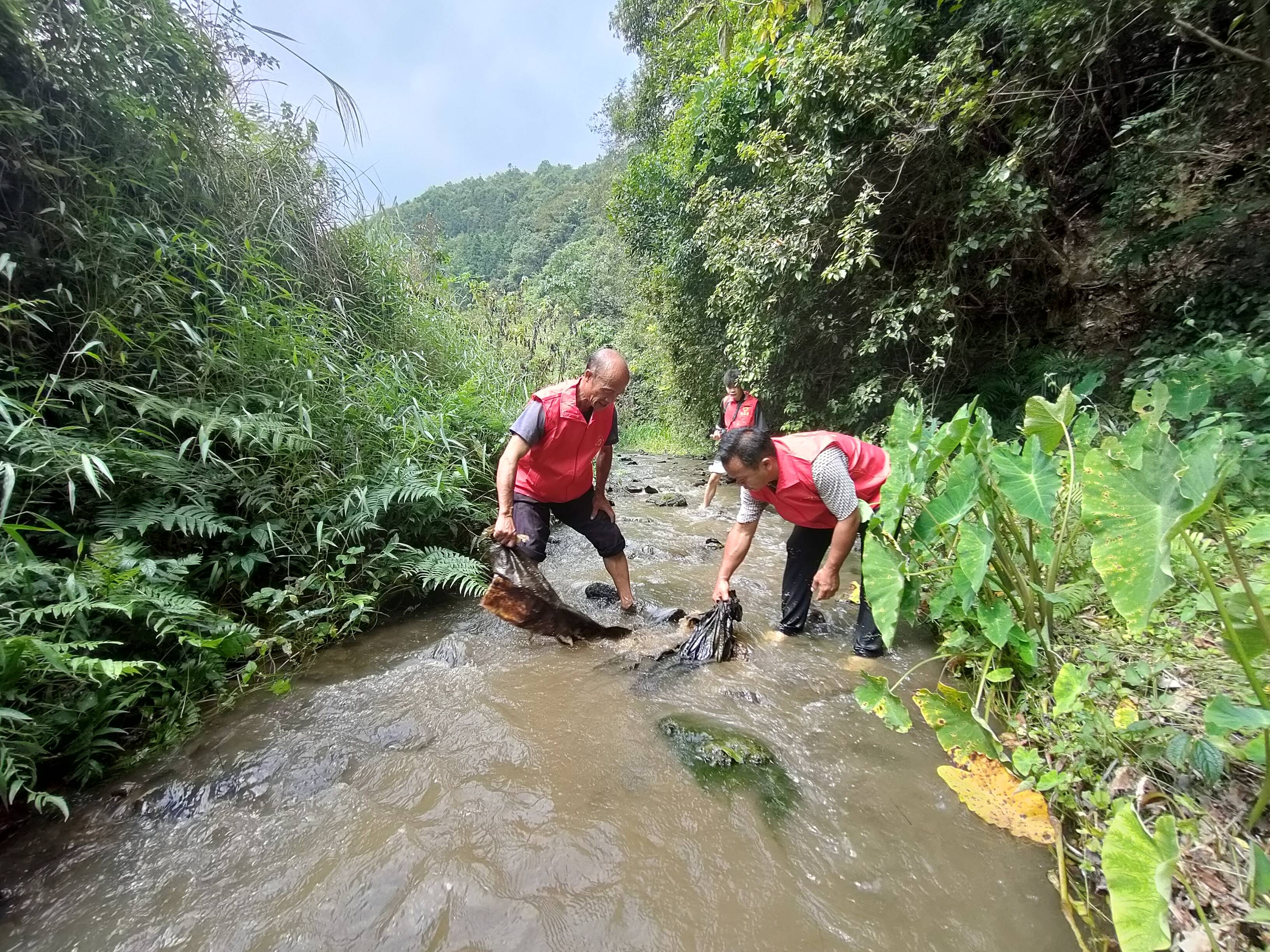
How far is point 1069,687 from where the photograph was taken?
1.76 metres

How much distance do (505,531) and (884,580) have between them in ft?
6.31

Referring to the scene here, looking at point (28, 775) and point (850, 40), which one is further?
point (850, 40)

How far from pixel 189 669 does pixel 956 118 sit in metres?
6.36

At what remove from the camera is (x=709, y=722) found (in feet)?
7.61

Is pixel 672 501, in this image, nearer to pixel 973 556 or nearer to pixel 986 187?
pixel 986 187

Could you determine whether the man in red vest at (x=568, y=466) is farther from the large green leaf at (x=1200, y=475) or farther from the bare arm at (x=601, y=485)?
the large green leaf at (x=1200, y=475)

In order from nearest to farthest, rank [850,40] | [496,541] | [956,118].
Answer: [496,541] → [956,118] → [850,40]

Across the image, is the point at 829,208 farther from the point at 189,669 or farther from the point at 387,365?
the point at 189,669

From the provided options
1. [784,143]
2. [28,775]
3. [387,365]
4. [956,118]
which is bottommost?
[28,775]

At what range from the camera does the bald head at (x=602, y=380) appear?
289 centimetres

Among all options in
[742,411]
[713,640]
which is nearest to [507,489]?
[713,640]

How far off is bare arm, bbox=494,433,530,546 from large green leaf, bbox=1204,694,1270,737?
8.79 ft

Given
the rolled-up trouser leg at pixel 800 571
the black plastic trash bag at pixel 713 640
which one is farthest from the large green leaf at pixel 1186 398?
the black plastic trash bag at pixel 713 640

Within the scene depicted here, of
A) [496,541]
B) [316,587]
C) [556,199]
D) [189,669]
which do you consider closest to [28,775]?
[189,669]
